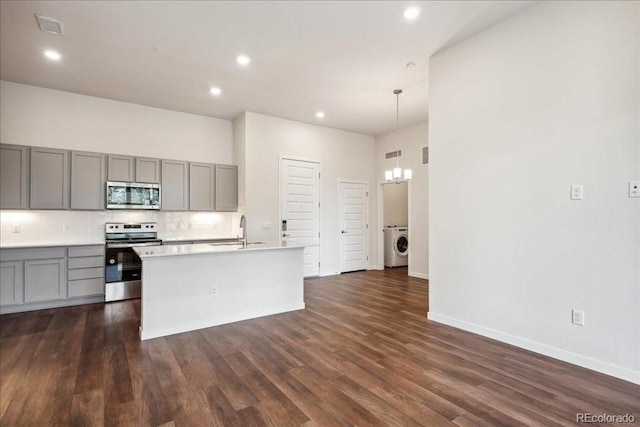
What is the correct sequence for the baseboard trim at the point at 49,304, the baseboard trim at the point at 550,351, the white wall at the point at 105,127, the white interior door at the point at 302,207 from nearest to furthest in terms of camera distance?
the baseboard trim at the point at 550,351 < the baseboard trim at the point at 49,304 < the white wall at the point at 105,127 < the white interior door at the point at 302,207

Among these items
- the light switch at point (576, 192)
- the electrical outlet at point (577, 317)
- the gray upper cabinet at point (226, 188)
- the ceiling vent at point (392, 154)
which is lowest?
the electrical outlet at point (577, 317)

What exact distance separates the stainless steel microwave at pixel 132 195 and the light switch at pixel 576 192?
5547mm

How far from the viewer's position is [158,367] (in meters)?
2.71

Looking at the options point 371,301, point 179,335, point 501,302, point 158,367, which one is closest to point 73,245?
point 179,335

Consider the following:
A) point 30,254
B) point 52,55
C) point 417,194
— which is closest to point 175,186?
point 30,254

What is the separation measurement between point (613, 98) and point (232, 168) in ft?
17.7

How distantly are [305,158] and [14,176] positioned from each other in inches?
178

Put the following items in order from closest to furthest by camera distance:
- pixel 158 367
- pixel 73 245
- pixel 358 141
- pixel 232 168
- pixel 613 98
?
pixel 613 98, pixel 158 367, pixel 73 245, pixel 232 168, pixel 358 141

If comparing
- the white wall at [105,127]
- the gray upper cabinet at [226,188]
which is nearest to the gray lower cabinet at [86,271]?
the white wall at [105,127]

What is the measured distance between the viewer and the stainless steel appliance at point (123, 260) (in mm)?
4812

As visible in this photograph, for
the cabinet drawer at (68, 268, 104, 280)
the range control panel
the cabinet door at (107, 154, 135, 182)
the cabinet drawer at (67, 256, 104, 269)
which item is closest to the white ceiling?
the cabinet door at (107, 154, 135, 182)

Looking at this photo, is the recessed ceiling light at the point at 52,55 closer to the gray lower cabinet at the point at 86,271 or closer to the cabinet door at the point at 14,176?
the cabinet door at the point at 14,176

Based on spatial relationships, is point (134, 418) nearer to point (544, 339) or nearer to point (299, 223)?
point (544, 339)

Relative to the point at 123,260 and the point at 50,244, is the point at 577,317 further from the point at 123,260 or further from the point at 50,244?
the point at 50,244
